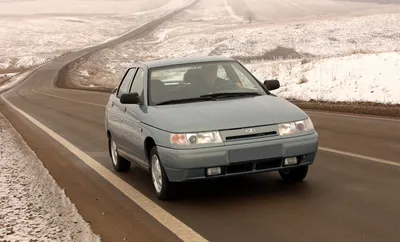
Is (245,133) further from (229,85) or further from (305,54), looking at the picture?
(305,54)

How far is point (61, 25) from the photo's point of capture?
114m

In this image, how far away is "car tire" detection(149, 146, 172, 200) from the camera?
677 cm

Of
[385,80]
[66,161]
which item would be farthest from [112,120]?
[385,80]

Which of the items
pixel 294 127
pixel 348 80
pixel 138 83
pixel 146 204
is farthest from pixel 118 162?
pixel 348 80

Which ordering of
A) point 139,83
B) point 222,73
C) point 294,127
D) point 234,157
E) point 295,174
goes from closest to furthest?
1. point 234,157
2. point 294,127
3. point 295,174
4. point 222,73
5. point 139,83

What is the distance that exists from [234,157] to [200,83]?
1704mm

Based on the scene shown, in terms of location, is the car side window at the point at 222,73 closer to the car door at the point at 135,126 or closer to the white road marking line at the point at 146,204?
the car door at the point at 135,126

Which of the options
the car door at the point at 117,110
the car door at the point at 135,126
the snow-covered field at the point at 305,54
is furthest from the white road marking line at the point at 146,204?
the snow-covered field at the point at 305,54

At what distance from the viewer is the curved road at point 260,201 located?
17.9 ft

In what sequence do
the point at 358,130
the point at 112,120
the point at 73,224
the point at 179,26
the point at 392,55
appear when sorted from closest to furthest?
the point at 73,224 < the point at 112,120 < the point at 358,130 < the point at 392,55 < the point at 179,26

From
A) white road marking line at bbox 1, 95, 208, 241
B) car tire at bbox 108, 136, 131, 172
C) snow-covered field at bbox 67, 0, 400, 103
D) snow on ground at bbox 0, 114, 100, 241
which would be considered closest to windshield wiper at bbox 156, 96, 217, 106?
white road marking line at bbox 1, 95, 208, 241

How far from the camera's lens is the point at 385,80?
1941cm

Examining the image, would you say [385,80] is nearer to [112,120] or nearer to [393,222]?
[112,120]

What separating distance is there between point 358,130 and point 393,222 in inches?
266
